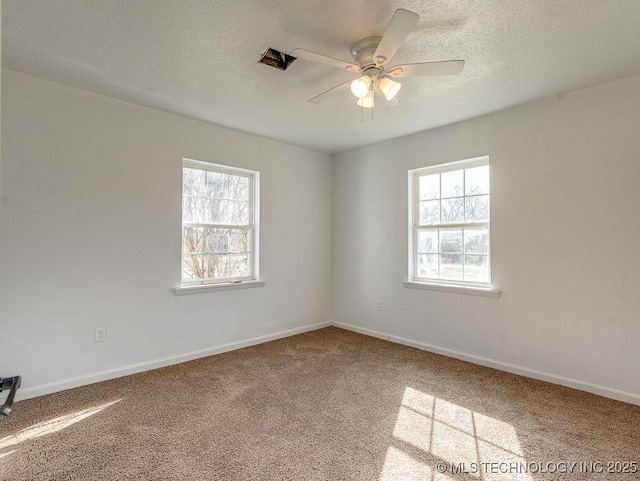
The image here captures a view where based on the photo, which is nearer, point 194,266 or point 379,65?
point 379,65

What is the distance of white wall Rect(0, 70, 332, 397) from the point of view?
2.71 metres

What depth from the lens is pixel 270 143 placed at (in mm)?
4320

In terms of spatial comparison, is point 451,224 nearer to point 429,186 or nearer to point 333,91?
point 429,186

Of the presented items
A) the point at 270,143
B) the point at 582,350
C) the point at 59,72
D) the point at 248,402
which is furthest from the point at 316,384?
the point at 59,72

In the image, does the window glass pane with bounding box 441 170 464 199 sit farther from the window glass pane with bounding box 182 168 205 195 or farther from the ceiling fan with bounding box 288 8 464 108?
the window glass pane with bounding box 182 168 205 195

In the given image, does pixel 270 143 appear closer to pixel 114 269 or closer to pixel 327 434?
pixel 114 269

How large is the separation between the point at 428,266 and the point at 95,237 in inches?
129

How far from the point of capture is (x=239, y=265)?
13.5ft

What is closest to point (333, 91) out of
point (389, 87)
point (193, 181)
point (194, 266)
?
point (389, 87)

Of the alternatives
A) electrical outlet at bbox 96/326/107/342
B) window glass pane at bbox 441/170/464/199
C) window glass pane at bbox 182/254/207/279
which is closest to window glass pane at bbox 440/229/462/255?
window glass pane at bbox 441/170/464/199

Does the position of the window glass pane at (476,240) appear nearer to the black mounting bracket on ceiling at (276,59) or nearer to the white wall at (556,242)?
the white wall at (556,242)

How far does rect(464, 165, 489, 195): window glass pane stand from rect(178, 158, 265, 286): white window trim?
7.53 feet

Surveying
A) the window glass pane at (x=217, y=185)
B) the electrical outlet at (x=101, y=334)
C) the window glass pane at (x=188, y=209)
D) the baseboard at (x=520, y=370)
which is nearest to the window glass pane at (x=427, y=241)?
the baseboard at (x=520, y=370)

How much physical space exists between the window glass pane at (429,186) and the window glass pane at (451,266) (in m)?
0.68
